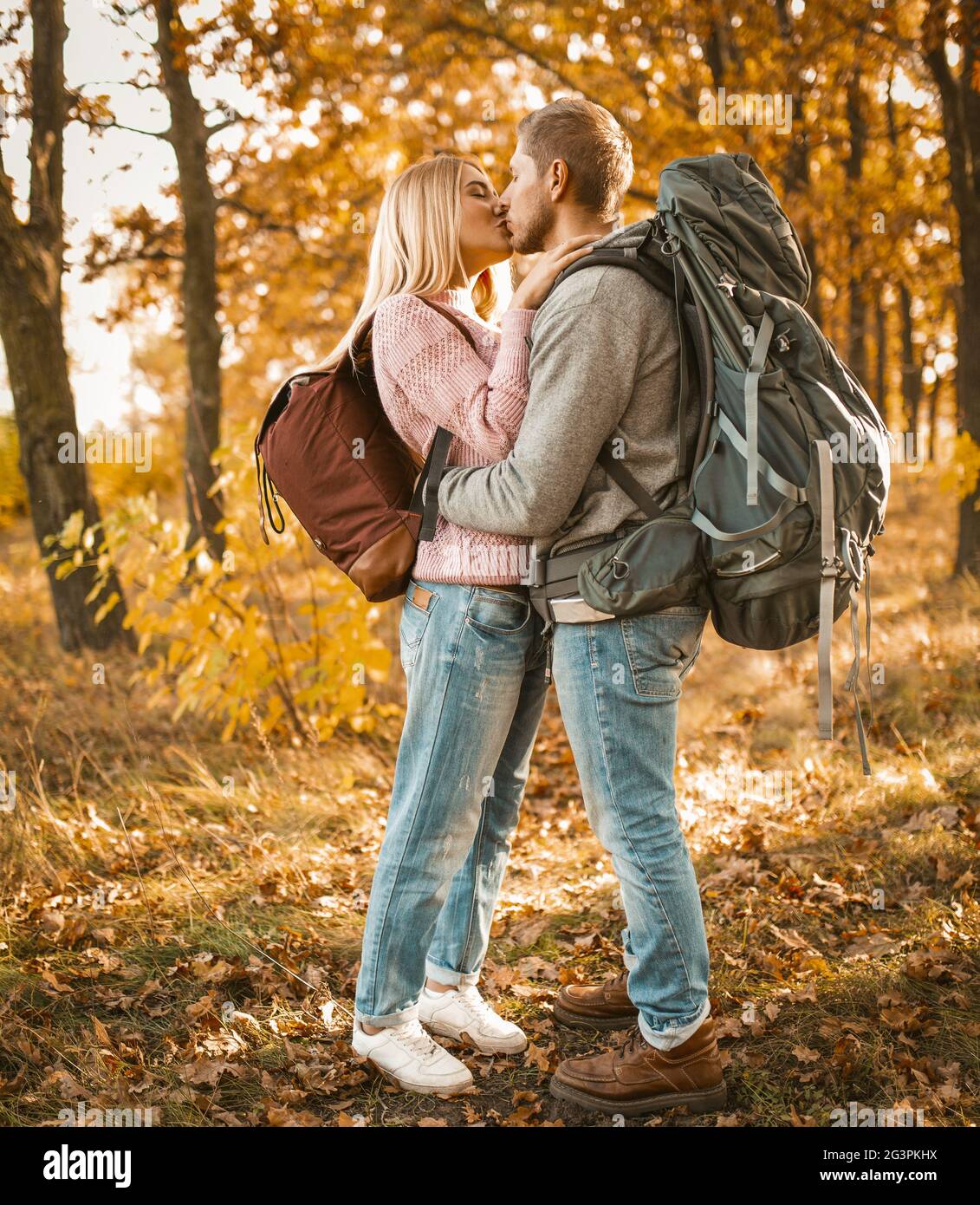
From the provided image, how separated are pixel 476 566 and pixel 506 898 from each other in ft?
6.69

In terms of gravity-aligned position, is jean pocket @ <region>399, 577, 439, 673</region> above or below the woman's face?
below

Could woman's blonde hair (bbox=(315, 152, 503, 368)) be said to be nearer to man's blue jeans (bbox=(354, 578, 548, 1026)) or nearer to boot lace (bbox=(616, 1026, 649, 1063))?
man's blue jeans (bbox=(354, 578, 548, 1026))

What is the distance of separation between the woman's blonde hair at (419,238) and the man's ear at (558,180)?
0.86 feet

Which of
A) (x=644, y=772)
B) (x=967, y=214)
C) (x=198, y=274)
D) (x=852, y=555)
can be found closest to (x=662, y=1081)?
(x=644, y=772)

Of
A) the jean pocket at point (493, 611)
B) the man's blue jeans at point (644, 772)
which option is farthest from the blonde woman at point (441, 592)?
the man's blue jeans at point (644, 772)

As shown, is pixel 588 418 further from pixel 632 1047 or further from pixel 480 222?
pixel 632 1047

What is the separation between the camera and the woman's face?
8.18 feet

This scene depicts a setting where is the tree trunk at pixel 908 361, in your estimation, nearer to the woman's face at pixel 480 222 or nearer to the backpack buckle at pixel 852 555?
the woman's face at pixel 480 222

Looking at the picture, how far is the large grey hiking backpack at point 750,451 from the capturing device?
2041 mm

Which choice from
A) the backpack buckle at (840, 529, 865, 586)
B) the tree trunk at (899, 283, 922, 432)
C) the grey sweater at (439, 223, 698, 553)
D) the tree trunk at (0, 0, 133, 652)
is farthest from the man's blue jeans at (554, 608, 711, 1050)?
the tree trunk at (899, 283, 922, 432)

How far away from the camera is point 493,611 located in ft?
7.88

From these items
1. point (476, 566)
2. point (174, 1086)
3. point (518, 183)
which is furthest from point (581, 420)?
point (174, 1086)
